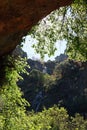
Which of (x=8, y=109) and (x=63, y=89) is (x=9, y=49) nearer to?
(x=8, y=109)

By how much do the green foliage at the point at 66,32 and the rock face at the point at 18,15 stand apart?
5893 mm

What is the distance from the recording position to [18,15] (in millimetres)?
15445

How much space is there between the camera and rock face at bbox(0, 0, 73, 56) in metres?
15.0

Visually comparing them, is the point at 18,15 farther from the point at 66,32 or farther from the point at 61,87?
the point at 61,87

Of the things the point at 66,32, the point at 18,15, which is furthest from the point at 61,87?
the point at 18,15

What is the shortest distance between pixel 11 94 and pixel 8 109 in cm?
167

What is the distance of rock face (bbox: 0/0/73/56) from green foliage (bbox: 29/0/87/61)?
5893 millimetres

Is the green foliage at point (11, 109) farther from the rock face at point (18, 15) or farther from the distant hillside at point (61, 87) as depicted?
the distant hillside at point (61, 87)

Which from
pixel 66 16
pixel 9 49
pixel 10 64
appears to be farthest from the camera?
pixel 66 16

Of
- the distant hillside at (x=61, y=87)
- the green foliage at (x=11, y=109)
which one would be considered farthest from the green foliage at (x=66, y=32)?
the distant hillside at (x=61, y=87)

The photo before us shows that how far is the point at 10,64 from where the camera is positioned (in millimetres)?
18922

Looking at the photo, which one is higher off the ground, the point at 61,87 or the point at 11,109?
the point at 61,87

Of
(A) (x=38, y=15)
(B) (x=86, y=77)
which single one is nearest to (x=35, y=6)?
(A) (x=38, y=15)

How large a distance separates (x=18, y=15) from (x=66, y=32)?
28.5 ft
